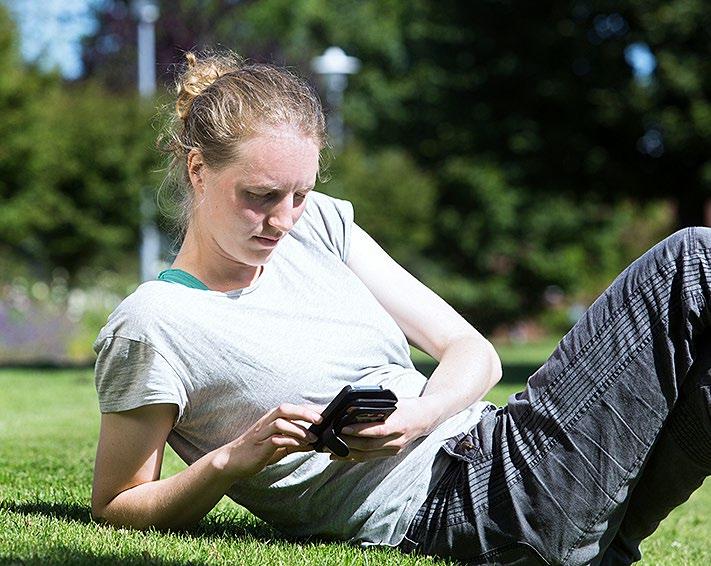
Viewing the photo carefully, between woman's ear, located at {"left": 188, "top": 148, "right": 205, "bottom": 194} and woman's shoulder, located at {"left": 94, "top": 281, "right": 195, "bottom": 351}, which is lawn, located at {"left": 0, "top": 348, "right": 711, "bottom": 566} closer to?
woman's shoulder, located at {"left": 94, "top": 281, "right": 195, "bottom": 351}

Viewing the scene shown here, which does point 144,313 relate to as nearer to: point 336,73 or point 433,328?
point 433,328

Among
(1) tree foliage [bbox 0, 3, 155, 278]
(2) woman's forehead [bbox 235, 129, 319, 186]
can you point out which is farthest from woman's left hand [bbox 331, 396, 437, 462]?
(1) tree foliage [bbox 0, 3, 155, 278]

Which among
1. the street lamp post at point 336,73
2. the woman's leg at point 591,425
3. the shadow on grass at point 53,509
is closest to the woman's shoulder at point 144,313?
the shadow on grass at point 53,509

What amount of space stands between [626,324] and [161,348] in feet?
3.96

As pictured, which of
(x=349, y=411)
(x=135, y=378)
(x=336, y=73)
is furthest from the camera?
(x=336, y=73)

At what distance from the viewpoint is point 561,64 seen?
17016 mm

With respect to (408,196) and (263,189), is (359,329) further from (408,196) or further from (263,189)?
(408,196)

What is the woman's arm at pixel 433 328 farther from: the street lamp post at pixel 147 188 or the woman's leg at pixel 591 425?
the street lamp post at pixel 147 188

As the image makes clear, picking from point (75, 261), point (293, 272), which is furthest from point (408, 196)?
point (293, 272)

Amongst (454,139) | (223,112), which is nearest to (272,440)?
(223,112)

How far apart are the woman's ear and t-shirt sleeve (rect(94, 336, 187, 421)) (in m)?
0.53

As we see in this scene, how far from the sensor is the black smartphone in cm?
283

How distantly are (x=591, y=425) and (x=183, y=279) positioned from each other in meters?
1.16

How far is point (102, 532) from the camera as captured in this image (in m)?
3.20
